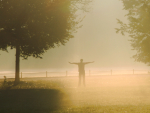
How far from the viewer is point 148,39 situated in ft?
63.8

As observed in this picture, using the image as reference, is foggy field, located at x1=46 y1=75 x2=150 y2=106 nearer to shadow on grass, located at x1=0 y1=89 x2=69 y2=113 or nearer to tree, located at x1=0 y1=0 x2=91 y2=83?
shadow on grass, located at x1=0 y1=89 x2=69 y2=113

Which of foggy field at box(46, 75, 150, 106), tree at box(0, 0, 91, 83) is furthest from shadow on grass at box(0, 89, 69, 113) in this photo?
tree at box(0, 0, 91, 83)

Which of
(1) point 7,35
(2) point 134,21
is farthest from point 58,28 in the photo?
(2) point 134,21

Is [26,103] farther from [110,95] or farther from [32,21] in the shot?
[32,21]

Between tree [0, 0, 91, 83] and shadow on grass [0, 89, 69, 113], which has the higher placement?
tree [0, 0, 91, 83]

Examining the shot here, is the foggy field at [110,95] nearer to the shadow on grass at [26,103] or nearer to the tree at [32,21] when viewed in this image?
the shadow on grass at [26,103]

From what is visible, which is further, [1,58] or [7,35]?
[1,58]

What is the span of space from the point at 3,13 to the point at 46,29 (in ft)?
12.1

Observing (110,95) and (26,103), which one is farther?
(110,95)

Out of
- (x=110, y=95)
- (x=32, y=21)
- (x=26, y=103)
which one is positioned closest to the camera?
(x=26, y=103)

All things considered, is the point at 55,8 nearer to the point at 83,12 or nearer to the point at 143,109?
the point at 83,12

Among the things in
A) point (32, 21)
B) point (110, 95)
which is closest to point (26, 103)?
point (110, 95)

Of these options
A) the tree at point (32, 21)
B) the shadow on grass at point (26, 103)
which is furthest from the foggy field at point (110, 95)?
the tree at point (32, 21)

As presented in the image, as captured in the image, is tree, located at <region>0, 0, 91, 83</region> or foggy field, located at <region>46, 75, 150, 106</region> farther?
tree, located at <region>0, 0, 91, 83</region>
